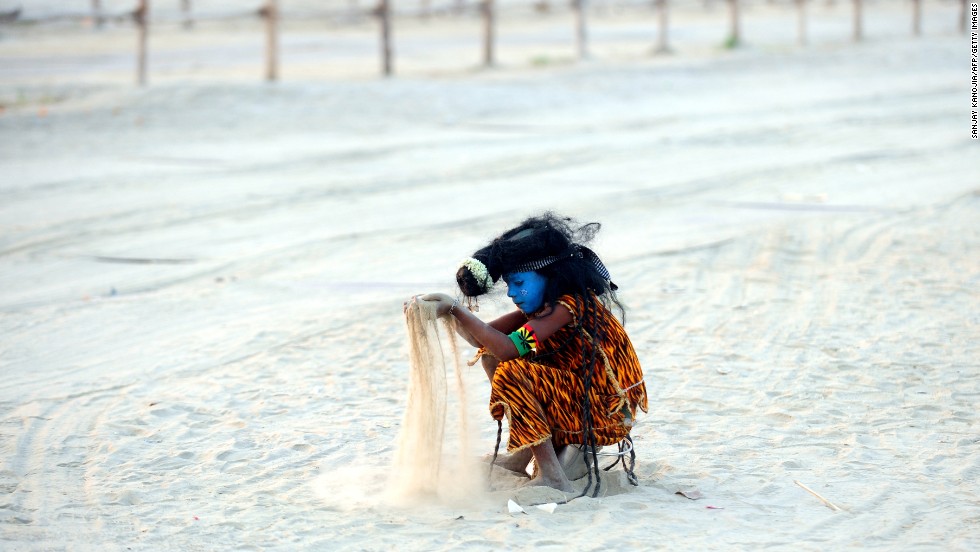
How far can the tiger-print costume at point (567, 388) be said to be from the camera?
4188mm

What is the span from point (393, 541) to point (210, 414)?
5.63 ft

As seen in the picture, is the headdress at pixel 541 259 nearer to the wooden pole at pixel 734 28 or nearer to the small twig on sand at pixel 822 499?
the small twig on sand at pixel 822 499

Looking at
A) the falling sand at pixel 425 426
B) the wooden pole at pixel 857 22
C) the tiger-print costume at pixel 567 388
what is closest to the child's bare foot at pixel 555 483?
the tiger-print costume at pixel 567 388

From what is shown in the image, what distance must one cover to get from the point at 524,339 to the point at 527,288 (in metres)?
0.20

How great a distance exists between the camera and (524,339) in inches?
163

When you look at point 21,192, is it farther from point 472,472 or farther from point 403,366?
point 472,472

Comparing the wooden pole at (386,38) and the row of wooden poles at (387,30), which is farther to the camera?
the wooden pole at (386,38)

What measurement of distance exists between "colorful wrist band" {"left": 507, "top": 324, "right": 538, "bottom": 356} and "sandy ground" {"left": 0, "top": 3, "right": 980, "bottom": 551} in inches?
22.0

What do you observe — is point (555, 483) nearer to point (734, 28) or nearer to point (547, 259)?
point (547, 259)

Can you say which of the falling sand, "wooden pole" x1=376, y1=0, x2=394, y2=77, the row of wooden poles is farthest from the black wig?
"wooden pole" x1=376, y1=0, x2=394, y2=77

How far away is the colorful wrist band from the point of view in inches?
163

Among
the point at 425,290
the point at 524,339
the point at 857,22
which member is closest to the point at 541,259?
the point at 524,339

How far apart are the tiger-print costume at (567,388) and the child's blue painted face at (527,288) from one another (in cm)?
9

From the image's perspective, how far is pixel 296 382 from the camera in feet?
18.7
